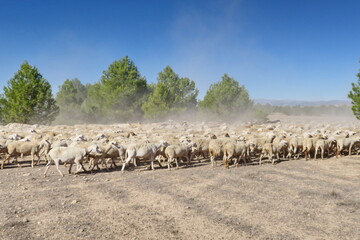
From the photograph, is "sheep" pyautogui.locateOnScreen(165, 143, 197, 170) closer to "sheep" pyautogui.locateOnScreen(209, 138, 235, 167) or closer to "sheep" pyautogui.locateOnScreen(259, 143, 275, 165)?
"sheep" pyautogui.locateOnScreen(209, 138, 235, 167)

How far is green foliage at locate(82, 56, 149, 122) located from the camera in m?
51.2

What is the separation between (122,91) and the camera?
50938 mm

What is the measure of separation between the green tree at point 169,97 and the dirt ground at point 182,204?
36.8 metres

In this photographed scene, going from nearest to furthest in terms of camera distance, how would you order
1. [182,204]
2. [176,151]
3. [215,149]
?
[182,204]
[176,151]
[215,149]

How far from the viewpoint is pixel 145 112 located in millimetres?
50906

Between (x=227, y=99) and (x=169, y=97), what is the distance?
1026cm

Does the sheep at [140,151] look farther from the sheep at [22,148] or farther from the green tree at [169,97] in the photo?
the green tree at [169,97]

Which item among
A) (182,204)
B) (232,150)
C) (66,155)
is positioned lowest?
(182,204)

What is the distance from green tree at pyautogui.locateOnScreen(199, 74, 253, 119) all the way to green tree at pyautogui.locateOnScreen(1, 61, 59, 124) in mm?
26490

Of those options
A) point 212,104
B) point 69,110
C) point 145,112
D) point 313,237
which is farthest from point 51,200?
point 69,110

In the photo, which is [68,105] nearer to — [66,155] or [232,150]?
[66,155]

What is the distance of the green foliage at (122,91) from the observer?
168ft

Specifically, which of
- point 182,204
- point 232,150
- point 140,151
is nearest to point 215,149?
point 232,150

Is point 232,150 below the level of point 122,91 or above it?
below
